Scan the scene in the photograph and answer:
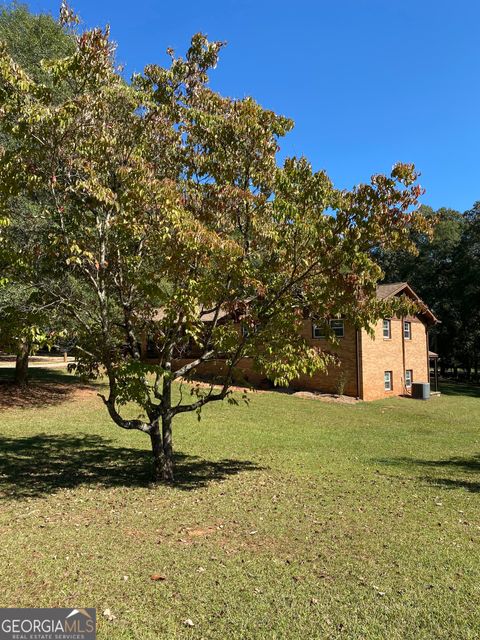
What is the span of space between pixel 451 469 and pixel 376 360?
15014 mm

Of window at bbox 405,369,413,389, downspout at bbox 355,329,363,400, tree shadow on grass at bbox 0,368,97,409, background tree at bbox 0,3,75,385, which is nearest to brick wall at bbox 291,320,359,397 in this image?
downspout at bbox 355,329,363,400

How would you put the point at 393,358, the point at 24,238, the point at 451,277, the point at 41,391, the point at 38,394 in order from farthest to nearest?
the point at 451,277
the point at 393,358
the point at 41,391
the point at 38,394
the point at 24,238

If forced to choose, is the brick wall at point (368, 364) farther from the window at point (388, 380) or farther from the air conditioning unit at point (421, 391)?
the air conditioning unit at point (421, 391)

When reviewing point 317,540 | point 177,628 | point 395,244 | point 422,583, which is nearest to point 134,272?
point 395,244

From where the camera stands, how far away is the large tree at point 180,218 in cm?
655

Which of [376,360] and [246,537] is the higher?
[376,360]

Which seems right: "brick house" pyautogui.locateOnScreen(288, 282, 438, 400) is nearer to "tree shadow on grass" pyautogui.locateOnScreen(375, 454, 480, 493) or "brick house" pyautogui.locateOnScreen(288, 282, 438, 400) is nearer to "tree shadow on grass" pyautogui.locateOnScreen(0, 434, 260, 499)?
"tree shadow on grass" pyautogui.locateOnScreen(375, 454, 480, 493)

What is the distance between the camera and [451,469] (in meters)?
10.7

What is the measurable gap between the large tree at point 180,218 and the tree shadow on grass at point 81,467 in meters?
0.84

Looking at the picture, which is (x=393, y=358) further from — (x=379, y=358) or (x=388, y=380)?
(x=379, y=358)

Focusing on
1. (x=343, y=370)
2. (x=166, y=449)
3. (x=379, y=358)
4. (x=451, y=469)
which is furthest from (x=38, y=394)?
(x=379, y=358)

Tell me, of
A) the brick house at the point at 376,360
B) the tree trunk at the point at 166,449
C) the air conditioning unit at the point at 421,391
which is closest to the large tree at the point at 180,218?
the tree trunk at the point at 166,449

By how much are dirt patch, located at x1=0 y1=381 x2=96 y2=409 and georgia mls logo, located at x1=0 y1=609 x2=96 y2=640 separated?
550 inches

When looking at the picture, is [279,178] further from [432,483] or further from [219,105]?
[432,483]
